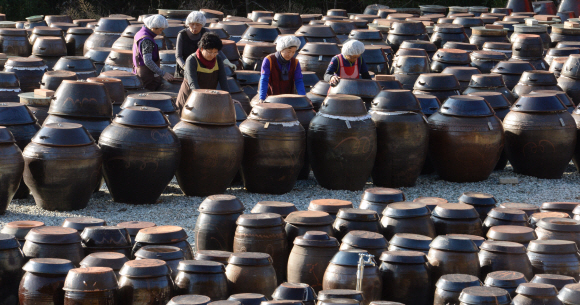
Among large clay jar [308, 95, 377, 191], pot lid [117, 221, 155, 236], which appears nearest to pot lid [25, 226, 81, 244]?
pot lid [117, 221, 155, 236]

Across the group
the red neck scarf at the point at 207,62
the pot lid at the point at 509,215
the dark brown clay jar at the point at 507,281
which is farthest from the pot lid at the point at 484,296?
the red neck scarf at the point at 207,62

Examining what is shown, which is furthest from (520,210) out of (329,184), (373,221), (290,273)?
(329,184)

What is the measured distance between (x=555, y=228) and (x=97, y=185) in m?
3.97

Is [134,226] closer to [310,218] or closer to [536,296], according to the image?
[310,218]

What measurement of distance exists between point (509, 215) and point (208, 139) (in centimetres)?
275

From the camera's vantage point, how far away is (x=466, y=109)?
26.3ft

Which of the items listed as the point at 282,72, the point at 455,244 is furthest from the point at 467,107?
the point at 455,244

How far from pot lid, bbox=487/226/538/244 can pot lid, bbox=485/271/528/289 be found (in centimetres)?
72

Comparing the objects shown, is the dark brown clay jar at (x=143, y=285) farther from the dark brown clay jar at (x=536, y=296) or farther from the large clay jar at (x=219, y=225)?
the dark brown clay jar at (x=536, y=296)

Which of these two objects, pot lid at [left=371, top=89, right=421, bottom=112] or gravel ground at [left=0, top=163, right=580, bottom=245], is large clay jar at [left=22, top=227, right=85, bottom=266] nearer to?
gravel ground at [left=0, top=163, right=580, bottom=245]

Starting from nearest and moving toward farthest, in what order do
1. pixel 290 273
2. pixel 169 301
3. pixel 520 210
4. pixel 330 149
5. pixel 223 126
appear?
pixel 169 301, pixel 290 273, pixel 520 210, pixel 223 126, pixel 330 149

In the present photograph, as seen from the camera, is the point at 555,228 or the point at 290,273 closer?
the point at 290,273

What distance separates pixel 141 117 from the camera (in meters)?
6.77

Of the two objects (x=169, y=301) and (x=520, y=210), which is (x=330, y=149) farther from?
(x=169, y=301)
